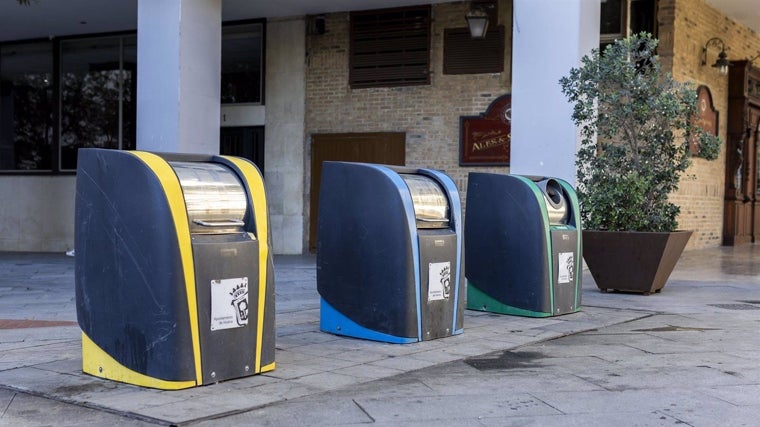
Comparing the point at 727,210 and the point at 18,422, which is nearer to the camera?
the point at 18,422

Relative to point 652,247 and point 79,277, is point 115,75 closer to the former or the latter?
point 652,247

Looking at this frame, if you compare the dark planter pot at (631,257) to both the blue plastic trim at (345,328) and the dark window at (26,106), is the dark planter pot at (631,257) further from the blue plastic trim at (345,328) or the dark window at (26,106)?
the dark window at (26,106)

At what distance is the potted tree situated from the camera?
935 cm

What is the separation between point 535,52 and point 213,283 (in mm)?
7284

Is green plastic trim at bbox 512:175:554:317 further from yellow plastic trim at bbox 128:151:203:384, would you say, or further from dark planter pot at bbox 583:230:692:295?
yellow plastic trim at bbox 128:151:203:384

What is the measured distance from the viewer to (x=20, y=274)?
1186 cm

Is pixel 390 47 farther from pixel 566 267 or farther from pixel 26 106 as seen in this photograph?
pixel 566 267

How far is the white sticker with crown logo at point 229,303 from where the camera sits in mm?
4676

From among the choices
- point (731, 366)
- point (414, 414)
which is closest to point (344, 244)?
point (414, 414)

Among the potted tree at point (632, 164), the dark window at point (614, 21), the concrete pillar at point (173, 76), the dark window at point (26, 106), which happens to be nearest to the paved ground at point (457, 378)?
the potted tree at point (632, 164)

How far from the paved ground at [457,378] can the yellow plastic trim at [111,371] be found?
2.1 inches

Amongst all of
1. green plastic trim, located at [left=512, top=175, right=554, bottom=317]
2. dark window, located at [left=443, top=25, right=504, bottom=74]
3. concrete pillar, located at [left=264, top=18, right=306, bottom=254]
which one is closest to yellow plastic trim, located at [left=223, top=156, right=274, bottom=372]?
green plastic trim, located at [left=512, top=175, right=554, bottom=317]

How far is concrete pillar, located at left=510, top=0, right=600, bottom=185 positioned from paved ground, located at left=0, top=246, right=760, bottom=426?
324 cm

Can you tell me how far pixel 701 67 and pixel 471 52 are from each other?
5082mm
